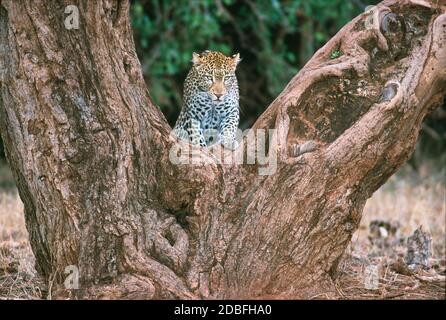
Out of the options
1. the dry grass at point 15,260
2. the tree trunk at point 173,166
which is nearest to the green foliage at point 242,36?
the dry grass at point 15,260

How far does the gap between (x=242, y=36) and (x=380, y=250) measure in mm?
5260

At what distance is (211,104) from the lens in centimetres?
693

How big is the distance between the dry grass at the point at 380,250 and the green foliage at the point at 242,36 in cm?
236

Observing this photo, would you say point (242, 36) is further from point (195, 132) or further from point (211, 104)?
point (195, 132)

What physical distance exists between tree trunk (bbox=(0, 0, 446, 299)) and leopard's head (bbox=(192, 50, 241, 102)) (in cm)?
155

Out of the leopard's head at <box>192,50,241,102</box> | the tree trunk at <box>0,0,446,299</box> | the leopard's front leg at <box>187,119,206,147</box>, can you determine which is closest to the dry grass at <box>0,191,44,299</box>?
the tree trunk at <box>0,0,446,299</box>

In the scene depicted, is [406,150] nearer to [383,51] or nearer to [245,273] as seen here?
[383,51]

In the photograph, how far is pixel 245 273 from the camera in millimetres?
5004

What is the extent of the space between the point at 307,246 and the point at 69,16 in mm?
2057

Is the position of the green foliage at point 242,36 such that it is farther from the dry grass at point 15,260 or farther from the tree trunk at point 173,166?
the tree trunk at point 173,166

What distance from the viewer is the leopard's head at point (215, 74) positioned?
22.6 feet

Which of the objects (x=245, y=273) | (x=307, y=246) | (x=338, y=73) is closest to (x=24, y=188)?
(x=245, y=273)

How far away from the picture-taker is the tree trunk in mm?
4848

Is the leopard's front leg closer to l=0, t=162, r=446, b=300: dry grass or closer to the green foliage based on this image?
l=0, t=162, r=446, b=300: dry grass
